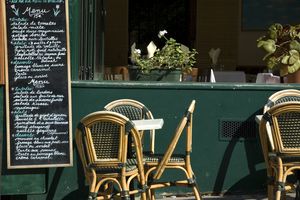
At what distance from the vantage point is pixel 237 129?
6445 mm

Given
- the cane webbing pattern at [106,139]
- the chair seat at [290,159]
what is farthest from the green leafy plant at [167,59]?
the chair seat at [290,159]

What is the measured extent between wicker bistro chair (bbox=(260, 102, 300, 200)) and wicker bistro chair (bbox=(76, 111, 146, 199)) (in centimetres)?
108

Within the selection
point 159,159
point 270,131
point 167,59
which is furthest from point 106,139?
point 167,59

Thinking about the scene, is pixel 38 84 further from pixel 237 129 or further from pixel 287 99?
pixel 287 99

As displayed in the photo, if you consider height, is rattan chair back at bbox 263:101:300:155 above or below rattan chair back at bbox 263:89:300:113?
below

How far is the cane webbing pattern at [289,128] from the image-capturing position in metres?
5.26

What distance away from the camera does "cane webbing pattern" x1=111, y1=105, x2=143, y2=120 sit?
5906 mm

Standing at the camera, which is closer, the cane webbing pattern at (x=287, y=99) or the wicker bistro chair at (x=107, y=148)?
the wicker bistro chair at (x=107, y=148)

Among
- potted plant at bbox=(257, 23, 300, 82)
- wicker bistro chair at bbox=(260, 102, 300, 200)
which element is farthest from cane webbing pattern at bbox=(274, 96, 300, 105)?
wicker bistro chair at bbox=(260, 102, 300, 200)

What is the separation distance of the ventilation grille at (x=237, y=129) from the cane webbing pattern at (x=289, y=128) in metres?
1.17

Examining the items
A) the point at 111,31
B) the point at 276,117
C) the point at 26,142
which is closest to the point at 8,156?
the point at 26,142

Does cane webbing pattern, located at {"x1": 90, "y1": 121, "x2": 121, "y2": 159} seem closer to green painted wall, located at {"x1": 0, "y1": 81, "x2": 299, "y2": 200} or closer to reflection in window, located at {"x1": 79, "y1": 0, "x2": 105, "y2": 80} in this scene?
green painted wall, located at {"x1": 0, "y1": 81, "x2": 299, "y2": 200}

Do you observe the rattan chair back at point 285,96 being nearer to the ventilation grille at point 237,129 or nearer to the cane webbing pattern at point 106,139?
the ventilation grille at point 237,129

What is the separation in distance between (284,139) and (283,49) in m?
1.73
